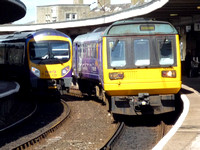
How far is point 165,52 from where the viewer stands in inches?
444

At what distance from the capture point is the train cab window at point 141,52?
11.2m

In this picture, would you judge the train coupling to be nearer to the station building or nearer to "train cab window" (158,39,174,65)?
"train cab window" (158,39,174,65)

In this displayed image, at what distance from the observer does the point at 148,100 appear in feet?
36.9

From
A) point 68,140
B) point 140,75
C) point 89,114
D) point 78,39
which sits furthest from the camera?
point 78,39

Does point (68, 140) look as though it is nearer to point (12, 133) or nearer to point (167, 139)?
point (12, 133)

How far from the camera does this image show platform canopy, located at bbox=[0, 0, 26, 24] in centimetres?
1407

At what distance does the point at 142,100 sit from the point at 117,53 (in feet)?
4.65

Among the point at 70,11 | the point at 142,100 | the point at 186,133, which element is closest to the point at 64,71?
the point at 142,100

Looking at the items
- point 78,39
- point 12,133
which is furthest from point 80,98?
point 12,133

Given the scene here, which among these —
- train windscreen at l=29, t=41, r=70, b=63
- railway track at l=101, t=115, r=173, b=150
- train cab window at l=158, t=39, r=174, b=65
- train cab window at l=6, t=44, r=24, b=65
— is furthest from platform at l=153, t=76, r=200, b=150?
train cab window at l=6, t=44, r=24, b=65

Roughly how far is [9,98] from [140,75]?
5.82m

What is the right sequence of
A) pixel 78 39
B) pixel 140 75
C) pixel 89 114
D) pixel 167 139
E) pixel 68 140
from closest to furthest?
1. pixel 167 139
2. pixel 68 140
3. pixel 140 75
4. pixel 89 114
5. pixel 78 39

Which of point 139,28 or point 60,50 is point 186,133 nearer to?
point 139,28

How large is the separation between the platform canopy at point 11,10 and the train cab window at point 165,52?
500cm
